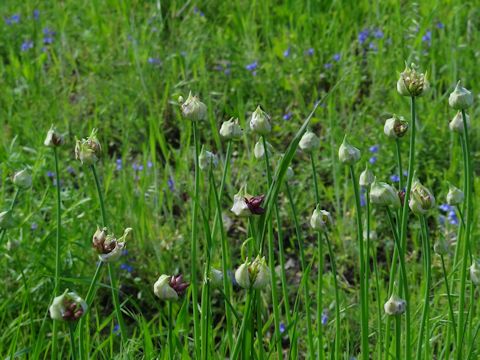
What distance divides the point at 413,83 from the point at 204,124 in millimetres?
1843

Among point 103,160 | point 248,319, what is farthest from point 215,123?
point 248,319

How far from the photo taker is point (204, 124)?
122 inches

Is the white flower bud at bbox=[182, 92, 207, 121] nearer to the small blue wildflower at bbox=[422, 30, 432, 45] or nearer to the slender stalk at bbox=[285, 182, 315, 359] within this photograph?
the slender stalk at bbox=[285, 182, 315, 359]

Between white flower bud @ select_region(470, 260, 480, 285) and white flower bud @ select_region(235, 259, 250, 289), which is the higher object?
white flower bud @ select_region(235, 259, 250, 289)

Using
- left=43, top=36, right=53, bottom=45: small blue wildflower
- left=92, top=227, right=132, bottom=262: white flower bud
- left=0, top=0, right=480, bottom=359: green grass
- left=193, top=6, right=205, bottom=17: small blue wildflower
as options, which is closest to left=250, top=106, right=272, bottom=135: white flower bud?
left=92, top=227, right=132, bottom=262: white flower bud

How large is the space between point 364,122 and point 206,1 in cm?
105

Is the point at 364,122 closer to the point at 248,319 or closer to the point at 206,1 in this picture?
the point at 206,1

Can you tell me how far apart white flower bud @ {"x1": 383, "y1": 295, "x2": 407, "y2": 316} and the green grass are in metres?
0.83

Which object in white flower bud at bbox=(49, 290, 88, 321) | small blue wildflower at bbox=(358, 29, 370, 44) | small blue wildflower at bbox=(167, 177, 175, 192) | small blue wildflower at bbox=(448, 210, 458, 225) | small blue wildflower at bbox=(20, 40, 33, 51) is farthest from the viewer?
small blue wildflower at bbox=(20, 40, 33, 51)

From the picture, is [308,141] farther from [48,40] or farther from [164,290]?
[48,40]

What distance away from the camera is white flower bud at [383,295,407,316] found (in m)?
1.27

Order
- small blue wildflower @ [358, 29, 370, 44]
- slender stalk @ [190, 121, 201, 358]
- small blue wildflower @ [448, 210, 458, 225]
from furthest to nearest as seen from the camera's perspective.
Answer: small blue wildflower @ [358, 29, 370, 44], small blue wildflower @ [448, 210, 458, 225], slender stalk @ [190, 121, 201, 358]

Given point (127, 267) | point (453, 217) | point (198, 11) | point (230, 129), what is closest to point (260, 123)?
point (230, 129)

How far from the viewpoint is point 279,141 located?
3021 mm
